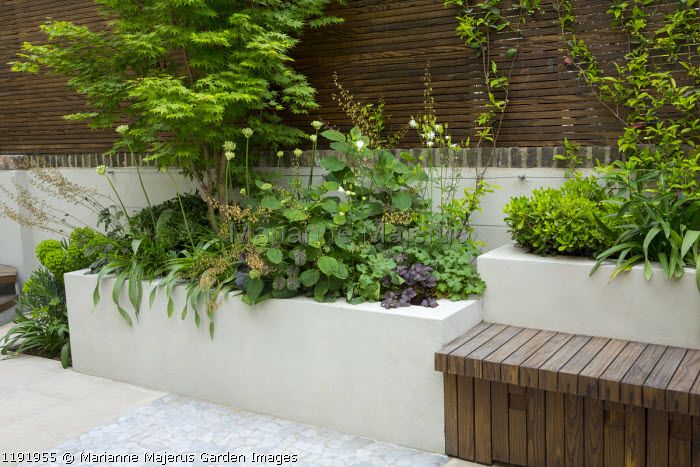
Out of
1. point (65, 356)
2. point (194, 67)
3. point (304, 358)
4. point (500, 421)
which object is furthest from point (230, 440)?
point (194, 67)

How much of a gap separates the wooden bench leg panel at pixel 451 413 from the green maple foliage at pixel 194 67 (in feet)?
6.96

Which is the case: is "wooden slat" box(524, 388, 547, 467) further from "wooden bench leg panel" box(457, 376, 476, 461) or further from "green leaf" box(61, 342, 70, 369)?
"green leaf" box(61, 342, 70, 369)

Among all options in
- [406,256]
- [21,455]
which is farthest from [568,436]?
[21,455]

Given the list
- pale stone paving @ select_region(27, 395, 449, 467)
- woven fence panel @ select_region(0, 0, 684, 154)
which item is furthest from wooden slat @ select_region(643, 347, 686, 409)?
woven fence panel @ select_region(0, 0, 684, 154)

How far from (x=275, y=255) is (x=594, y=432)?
6.06 ft

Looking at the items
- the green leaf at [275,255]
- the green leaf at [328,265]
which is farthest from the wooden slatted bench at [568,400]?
the green leaf at [275,255]

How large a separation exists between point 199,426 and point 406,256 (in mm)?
1524

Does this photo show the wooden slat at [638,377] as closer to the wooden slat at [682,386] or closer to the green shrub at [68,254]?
the wooden slat at [682,386]

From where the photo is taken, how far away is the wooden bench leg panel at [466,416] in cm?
332

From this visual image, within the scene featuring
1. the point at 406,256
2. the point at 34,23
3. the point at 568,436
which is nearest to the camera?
the point at 568,436

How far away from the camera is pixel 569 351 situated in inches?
126

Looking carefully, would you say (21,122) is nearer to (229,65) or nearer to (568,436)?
(229,65)

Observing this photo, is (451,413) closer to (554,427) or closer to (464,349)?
(464,349)

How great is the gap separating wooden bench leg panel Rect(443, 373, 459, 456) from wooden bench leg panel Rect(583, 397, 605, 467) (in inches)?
24.3
